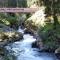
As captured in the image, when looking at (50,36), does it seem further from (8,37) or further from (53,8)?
(8,37)

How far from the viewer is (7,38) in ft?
59.0

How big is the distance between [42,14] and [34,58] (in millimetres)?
7096

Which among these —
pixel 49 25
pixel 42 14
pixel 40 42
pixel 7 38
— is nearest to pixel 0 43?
pixel 7 38

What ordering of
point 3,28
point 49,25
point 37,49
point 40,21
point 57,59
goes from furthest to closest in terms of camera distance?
point 3,28, point 40,21, point 49,25, point 37,49, point 57,59

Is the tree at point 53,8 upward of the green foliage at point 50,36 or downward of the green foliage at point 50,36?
upward

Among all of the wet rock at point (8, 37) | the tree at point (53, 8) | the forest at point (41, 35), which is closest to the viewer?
the forest at point (41, 35)

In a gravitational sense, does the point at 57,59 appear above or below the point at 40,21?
below

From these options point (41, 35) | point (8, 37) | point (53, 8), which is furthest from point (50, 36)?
point (8, 37)

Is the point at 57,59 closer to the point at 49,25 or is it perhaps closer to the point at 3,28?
the point at 49,25

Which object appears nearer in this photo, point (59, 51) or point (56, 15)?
point (59, 51)

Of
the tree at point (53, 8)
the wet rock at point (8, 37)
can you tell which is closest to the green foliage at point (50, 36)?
the tree at point (53, 8)

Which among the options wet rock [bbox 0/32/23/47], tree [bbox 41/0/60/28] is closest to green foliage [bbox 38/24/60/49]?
tree [bbox 41/0/60/28]

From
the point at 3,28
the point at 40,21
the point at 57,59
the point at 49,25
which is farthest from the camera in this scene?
the point at 3,28

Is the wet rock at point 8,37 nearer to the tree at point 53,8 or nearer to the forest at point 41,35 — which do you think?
the forest at point 41,35
